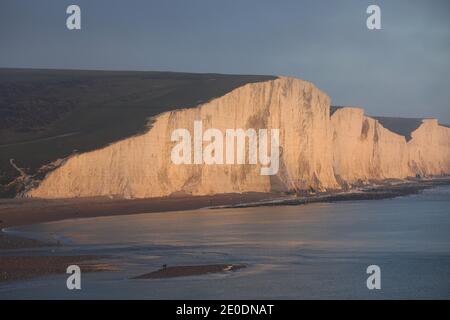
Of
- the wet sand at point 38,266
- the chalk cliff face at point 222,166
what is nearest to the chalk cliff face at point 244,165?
the chalk cliff face at point 222,166

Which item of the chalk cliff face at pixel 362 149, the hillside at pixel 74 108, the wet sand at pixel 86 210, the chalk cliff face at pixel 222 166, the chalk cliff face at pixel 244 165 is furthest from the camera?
the chalk cliff face at pixel 362 149

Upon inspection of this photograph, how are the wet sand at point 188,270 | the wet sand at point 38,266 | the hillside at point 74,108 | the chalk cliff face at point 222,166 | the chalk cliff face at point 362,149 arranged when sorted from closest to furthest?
the wet sand at point 38,266 < the wet sand at point 188,270 < the chalk cliff face at point 222,166 < the hillside at point 74,108 < the chalk cliff face at point 362,149

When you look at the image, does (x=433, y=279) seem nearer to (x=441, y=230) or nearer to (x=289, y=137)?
(x=441, y=230)

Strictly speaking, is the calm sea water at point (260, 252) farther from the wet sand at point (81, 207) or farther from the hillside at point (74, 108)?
the hillside at point (74, 108)

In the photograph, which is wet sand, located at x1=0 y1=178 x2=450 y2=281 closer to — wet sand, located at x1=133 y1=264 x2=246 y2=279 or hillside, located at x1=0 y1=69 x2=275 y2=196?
wet sand, located at x1=133 y1=264 x2=246 y2=279

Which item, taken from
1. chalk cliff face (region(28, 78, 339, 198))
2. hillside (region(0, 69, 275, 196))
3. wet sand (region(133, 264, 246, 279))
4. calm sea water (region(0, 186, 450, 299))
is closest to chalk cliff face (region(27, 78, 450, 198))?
chalk cliff face (region(28, 78, 339, 198))
